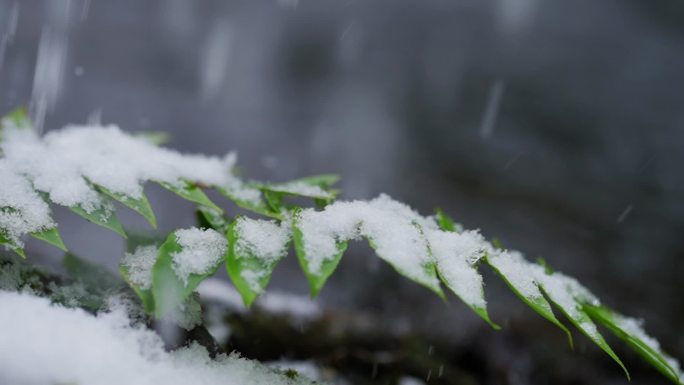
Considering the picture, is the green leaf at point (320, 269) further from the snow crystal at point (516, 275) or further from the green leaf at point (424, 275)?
the snow crystal at point (516, 275)

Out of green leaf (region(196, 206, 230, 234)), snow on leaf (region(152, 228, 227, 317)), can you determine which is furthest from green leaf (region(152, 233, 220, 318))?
green leaf (region(196, 206, 230, 234))

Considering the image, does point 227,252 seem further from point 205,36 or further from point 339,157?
point 205,36

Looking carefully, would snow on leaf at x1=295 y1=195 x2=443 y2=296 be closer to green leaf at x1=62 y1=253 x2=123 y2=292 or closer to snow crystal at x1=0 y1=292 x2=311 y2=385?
snow crystal at x1=0 y1=292 x2=311 y2=385

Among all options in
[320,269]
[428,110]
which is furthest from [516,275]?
[428,110]

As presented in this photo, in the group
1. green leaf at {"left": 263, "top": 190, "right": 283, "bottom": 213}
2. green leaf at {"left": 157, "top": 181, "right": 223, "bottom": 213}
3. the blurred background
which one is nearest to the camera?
green leaf at {"left": 157, "top": 181, "right": 223, "bottom": 213}

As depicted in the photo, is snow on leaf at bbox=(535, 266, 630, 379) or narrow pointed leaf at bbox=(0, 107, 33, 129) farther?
narrow pointed leaf at bbox=(0, 107, 33, 129)

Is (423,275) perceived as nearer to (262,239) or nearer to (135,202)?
(262,239)

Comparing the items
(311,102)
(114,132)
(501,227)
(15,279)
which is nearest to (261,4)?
(311,102)

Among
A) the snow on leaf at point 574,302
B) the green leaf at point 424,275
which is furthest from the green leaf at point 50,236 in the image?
the snow on leaf at point 574,302
